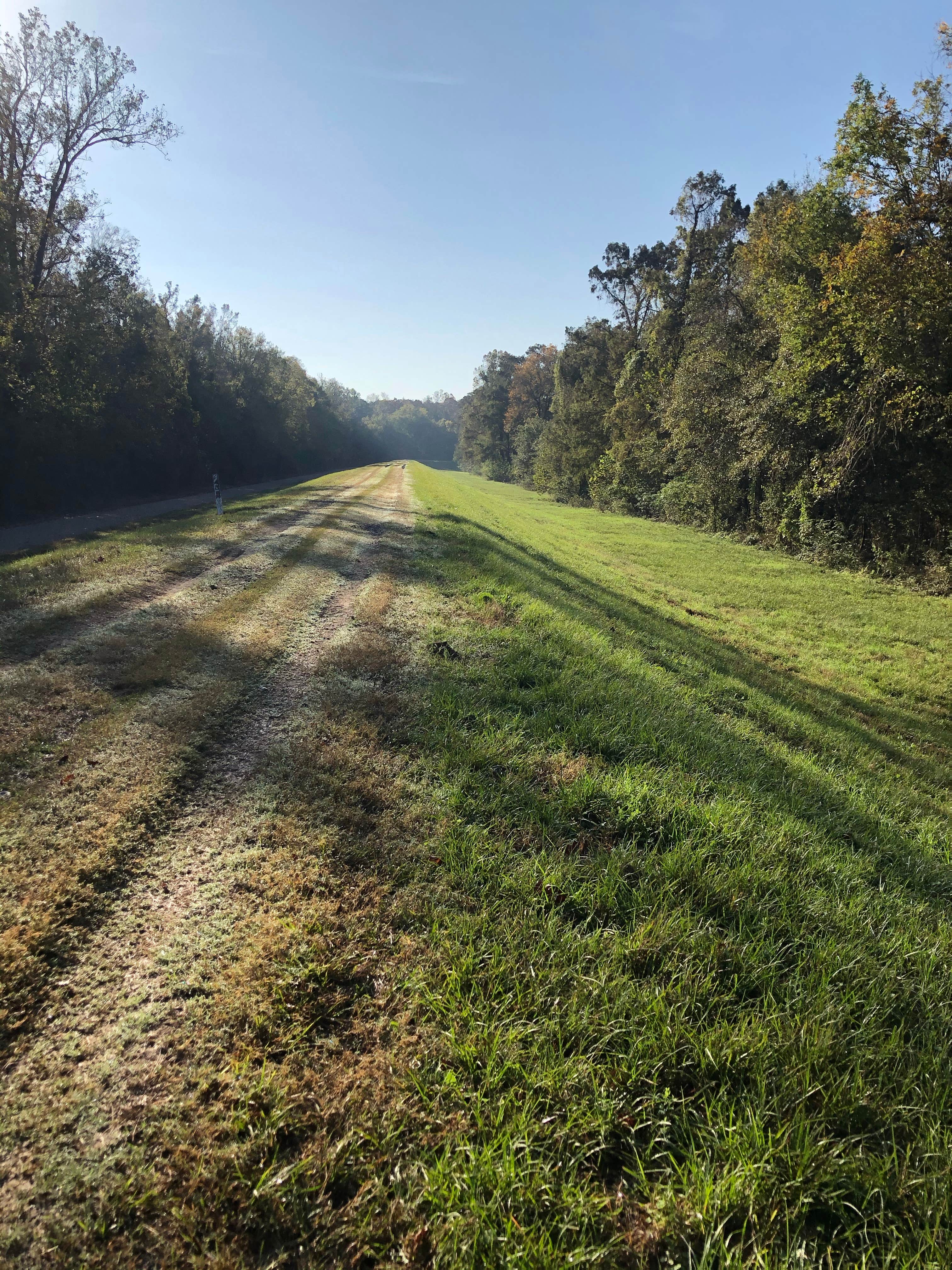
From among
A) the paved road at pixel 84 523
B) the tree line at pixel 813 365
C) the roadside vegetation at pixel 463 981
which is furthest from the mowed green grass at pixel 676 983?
the paved road at pixel 84 523

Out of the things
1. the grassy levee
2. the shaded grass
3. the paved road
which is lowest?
the shaded grass

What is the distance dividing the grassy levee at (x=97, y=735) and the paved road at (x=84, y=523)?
7.31 meters

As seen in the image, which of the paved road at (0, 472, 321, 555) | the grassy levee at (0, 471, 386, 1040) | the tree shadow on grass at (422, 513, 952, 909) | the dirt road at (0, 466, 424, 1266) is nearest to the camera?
the dirt road at (0, 466, 424, 1266)

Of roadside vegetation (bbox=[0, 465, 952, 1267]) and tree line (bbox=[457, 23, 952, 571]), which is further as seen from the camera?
tree line (bbox=[457, 23, 952, 571])

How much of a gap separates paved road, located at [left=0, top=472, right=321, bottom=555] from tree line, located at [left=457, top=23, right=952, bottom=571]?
68.8ft

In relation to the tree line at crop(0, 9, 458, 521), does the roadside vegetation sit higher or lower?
lower

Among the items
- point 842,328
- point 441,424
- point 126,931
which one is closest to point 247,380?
point 842,328

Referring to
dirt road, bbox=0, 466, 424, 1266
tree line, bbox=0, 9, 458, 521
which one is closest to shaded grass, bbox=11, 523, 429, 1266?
dirt road, bbox=0, 466, 424, 1266

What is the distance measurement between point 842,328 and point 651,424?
719 inches

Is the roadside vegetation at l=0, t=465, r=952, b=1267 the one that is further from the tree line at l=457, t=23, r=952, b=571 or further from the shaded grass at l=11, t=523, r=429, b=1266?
the tree line at l=457, t=23, r=952, b=571

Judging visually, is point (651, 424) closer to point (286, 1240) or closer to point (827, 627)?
point (827, 627)

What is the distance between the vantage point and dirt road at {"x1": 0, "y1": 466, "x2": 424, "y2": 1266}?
5.22ft

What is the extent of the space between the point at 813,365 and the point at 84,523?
942 inches

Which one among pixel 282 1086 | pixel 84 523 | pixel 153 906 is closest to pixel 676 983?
pixel 282 1086
